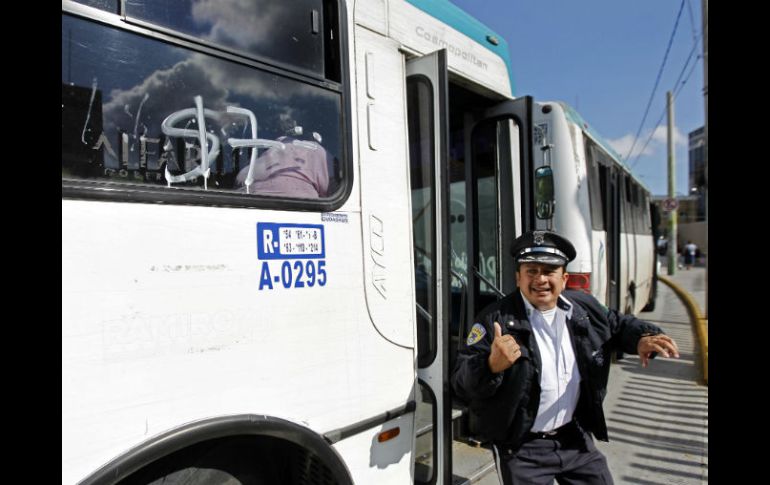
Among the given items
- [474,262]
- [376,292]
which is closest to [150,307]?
[376,292]

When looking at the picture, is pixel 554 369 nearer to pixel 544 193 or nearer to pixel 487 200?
pixel 544 193

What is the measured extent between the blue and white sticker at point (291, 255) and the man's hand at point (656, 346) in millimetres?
1474

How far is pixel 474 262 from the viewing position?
12.7 ft

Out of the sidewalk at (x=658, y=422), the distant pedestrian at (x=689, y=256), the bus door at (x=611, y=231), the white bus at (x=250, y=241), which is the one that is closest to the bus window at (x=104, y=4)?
the white bus at (x=250, y=241)

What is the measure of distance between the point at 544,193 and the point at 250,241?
210 centimetres

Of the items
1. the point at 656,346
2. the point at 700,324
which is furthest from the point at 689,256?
the point at 656,346

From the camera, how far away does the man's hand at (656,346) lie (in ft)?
7.08

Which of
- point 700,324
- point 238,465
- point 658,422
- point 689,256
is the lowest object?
point 658,422

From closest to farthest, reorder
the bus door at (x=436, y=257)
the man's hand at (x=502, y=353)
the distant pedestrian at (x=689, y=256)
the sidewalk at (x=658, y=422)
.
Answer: the man's hand at (x=502, y=353)
the bus door at (x=436, y=257)
the sidewalk at (x=658, y=422)
the distant pedestrian at (x=689, y=256)

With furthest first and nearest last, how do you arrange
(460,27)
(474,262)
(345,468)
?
(474,262), (460,27), (345,468)

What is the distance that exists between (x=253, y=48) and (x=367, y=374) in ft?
4.66

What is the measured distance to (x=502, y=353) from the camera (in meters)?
2.00

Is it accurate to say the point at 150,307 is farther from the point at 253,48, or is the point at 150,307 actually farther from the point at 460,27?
the point at 460,27

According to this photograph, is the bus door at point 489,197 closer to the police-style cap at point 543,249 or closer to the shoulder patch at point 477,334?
the police-style cap at point 543,249
